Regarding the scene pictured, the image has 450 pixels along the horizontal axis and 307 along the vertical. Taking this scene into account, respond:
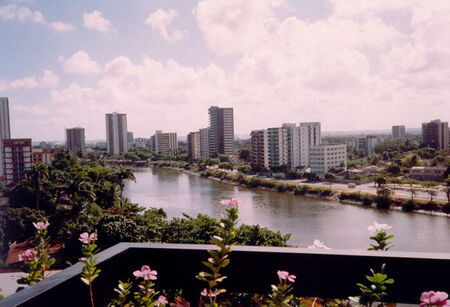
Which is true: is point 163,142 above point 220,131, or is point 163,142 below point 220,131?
below

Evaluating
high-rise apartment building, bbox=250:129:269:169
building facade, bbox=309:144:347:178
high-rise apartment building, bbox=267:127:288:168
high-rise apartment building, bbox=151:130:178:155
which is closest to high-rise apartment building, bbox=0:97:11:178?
building facade, bbox=309:144:347:178

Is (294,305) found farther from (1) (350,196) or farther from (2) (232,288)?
(1) (350,196)

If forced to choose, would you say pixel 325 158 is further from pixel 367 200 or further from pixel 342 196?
pixel 367 200

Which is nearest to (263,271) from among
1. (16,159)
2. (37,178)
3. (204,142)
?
(37,178)

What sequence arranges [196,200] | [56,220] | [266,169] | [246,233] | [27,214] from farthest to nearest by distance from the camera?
[266,169], [196,200], [27,214], [56,220], [246,233]

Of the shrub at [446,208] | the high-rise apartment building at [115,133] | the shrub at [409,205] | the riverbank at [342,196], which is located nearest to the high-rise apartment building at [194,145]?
the high-rise apartment building at [115,133]

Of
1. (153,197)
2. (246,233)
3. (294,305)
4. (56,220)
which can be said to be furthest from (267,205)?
(294,305)
